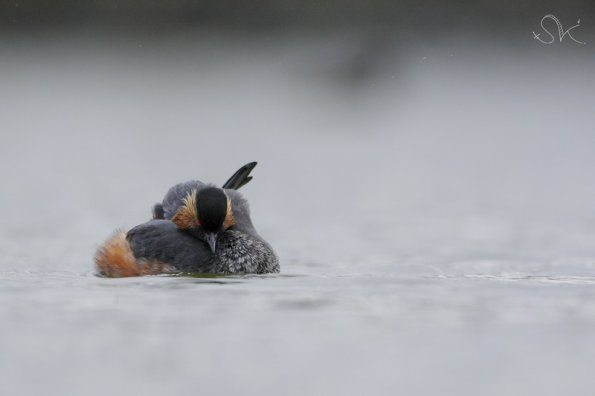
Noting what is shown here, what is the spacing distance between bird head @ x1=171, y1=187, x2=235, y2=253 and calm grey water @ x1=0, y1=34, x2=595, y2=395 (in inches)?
26.7

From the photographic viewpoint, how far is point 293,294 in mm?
9711

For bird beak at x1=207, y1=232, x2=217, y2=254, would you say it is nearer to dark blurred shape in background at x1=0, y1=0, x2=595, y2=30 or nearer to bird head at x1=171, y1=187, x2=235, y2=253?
bird head at x1=171, y1=187, x2=235, y2=253

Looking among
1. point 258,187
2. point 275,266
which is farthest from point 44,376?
point 258,187

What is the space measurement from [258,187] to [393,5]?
854 cm

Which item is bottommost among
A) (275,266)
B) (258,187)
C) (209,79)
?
(275,266)

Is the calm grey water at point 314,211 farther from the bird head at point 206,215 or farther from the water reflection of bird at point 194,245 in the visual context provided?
the bird head at point 206,215

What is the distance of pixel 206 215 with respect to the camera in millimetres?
11305

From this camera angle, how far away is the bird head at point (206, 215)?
11.3 metres

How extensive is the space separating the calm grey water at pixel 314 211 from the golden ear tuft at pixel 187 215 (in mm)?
849

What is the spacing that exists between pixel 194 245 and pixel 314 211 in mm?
4926

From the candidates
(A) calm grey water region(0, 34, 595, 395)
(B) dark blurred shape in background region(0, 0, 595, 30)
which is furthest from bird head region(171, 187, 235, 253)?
(B) dark blurred shape in background region(0, 0, 595, 30)

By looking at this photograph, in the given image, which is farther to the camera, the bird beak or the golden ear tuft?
the golden ear tuft

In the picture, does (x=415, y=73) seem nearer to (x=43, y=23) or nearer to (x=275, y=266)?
(x=43, y=23)

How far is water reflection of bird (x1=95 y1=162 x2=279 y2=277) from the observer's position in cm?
1105
